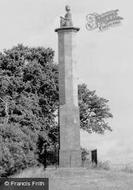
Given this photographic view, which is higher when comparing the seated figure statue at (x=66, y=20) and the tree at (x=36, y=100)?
the seated figure statue at (x=66, y=20)

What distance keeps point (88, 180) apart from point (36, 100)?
1952 centimetres

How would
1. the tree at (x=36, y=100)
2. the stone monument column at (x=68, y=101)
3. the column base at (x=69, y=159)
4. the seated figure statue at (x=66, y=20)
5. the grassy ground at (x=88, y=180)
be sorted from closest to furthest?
1. the grassy ground at (x=88, y=180)
2. the column base at (x=69, y=159)
3. the stone monument column at (x=68, y=101)
4. the seated figure statue at (x=66, y=20)
5. the tree at (x=36, y=100)

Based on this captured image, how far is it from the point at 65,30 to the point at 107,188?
19179mm

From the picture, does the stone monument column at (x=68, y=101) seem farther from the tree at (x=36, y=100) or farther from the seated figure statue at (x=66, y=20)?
the tree at (x=36, y=100)

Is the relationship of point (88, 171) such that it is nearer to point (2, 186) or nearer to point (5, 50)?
point (2, 186)

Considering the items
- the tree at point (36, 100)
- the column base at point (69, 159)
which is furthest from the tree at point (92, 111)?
the column base at point (69, 159)

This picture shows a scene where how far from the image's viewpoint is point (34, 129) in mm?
44719

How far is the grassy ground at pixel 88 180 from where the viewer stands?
24736mm

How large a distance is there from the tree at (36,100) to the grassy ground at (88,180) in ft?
25.5

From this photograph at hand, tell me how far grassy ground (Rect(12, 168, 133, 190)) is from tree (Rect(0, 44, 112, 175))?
778 centimetres

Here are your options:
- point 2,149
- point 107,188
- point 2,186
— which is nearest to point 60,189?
point 107,188

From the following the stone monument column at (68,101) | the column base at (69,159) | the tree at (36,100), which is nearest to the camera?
the column base at (69,159)

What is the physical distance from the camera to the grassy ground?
24.7 m

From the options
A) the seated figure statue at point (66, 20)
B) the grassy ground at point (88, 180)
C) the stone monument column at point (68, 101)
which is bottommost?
the grassy ground at point (88, 180)
